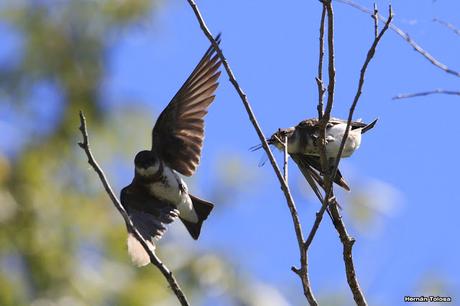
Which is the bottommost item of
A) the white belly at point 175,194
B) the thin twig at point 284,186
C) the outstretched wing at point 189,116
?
the thin twig at point 284,186

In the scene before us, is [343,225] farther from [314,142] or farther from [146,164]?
[146,164]

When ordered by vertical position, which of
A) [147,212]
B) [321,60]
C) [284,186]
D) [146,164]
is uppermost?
[146,164]

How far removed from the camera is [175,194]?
14.2 feet

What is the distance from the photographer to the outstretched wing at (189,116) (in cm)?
447

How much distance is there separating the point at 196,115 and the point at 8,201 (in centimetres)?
385

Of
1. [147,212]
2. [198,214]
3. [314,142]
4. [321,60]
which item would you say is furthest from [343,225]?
[198,214]

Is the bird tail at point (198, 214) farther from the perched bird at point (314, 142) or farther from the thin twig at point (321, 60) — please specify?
the thin twig at point (321, 60)

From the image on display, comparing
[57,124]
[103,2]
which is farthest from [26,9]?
[57,124]

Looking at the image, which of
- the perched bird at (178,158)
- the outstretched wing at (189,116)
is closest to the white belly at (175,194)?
the perched bird at (178,158)

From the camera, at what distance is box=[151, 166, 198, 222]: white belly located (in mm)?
4297

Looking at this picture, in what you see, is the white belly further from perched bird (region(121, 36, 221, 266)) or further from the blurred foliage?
the blurred foliage

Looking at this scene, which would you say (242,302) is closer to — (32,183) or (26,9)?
(32,183)

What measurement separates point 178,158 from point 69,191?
366 centimetres

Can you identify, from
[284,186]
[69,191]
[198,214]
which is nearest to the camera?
[284,186]
